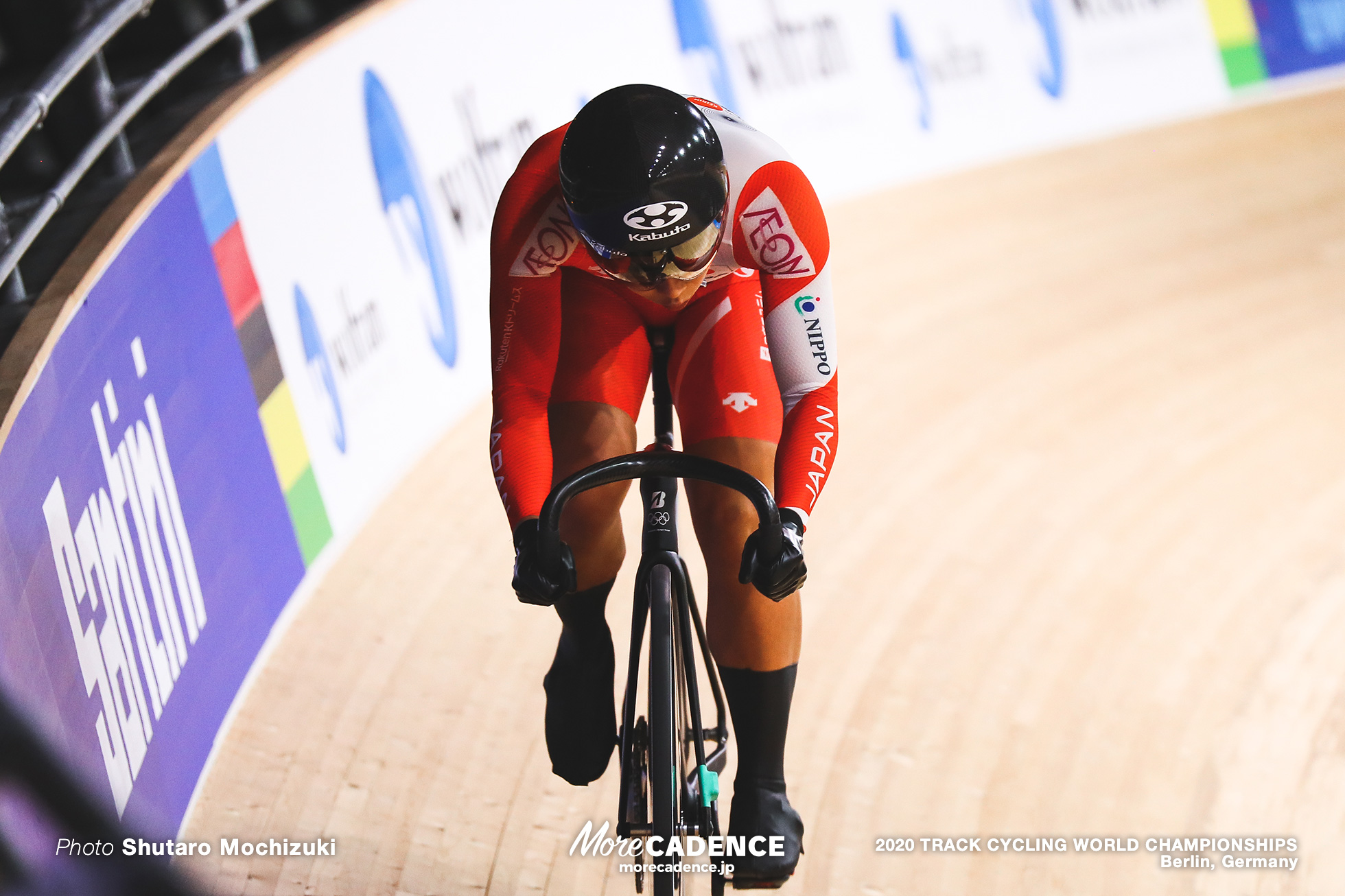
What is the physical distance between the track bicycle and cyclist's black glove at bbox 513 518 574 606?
2 centimetres

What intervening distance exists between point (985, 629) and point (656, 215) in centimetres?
211

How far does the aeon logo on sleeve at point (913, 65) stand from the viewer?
6.36m

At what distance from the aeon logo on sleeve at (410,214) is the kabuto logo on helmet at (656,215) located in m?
2.30

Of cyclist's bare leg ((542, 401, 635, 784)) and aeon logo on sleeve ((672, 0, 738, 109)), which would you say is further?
aeon logo on sleeve ((672, 0, 738, 109))

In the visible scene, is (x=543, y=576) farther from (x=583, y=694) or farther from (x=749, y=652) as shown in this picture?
(x=583, y=694)

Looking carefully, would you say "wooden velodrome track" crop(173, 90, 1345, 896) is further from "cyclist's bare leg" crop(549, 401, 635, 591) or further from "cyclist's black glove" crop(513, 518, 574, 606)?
"cyclist's black glove" crop(513, 518, 574, 606)

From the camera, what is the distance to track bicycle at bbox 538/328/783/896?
193 cm

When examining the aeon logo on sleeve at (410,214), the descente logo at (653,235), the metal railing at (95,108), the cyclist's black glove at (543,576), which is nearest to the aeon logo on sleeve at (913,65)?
the aeon logo on sleeve at (410,214)

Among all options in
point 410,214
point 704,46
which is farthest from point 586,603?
point 704,46

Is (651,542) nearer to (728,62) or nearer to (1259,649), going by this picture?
(1259,649)

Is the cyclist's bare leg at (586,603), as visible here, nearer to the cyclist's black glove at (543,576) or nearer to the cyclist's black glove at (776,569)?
the cyclist's black glove at (543,576)

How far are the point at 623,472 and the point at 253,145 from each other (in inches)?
76.1

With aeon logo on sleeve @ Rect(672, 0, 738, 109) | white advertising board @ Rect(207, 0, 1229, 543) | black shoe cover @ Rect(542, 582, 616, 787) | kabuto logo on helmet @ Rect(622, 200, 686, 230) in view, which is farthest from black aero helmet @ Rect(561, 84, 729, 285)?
aeon logo on sleeve @ Rect(672, 0, 738, 109)

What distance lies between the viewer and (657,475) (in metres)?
1.95
